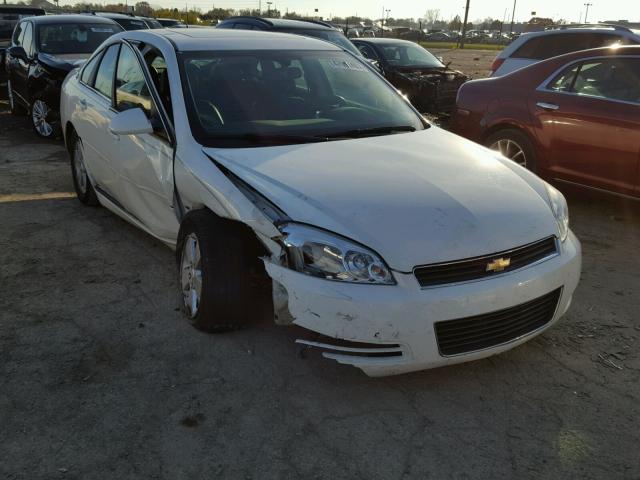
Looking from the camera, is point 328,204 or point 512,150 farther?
point 512,150

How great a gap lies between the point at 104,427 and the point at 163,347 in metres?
0.73

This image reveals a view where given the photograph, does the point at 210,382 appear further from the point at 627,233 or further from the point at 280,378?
the point at 627,233

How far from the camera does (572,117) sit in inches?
233

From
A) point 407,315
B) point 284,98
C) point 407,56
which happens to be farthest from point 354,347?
point 407,56

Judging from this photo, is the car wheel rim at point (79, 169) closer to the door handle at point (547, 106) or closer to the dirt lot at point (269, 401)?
the dirt lot at point (269, 401)

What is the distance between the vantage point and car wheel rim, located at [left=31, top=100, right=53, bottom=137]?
9.17 metres

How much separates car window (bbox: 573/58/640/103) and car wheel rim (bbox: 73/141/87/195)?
4493 millimetres

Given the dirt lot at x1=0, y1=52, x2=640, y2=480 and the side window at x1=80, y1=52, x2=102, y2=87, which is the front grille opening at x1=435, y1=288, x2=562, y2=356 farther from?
the side window at x1=80, y1=52, x2=102, y2=87

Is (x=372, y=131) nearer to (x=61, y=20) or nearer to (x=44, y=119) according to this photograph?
(x=44, y=119)

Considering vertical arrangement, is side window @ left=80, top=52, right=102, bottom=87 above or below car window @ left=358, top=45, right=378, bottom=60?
above

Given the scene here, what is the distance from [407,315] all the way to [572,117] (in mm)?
3913

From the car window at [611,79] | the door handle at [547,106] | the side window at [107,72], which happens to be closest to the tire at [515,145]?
the door handle at [547,106]

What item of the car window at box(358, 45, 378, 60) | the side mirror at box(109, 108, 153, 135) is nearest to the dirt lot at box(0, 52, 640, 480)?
the side mirror at box(109, 108, 153, 135)

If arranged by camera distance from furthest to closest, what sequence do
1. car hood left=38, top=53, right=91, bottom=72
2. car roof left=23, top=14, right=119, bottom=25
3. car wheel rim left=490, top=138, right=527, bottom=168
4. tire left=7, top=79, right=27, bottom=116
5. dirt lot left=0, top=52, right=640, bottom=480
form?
tire left=7, top=79, right=27, bottom=116, car roof left=23, top=14, right=119, bottom=25, car hood left=38, top=53, right=91, bottom=72, car wheel rim left=490, top=138, right=527, bottom=168, dirt lot left=0, top=52, right=640, bottom=480
